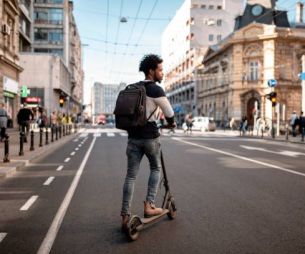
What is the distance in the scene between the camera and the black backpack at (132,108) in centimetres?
441

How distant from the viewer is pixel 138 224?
4395 millimetres

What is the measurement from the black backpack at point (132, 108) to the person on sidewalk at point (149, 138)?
0.11 meters

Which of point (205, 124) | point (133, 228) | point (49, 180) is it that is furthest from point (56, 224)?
point (205, 124)

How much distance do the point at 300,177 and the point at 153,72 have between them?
17.4ft

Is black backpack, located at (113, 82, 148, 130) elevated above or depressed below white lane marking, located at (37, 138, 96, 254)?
above

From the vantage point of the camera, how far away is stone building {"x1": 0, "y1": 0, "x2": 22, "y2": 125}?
2595 cm

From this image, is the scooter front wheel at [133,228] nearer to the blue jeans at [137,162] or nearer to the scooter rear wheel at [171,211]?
the blue jeans at [137,162]

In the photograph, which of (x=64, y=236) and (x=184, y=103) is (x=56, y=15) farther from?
(x=64, y=236)

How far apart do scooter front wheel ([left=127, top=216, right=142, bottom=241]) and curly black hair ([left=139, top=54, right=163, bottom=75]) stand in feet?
5.39

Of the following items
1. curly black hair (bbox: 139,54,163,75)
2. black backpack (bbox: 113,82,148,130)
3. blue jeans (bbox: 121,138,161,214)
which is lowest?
blue jeans (bbox: 121,138,161,214)

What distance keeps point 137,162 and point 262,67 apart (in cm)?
4924

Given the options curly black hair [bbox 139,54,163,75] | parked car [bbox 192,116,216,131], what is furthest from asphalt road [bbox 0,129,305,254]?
parked car [bbox 192,116,216,131]

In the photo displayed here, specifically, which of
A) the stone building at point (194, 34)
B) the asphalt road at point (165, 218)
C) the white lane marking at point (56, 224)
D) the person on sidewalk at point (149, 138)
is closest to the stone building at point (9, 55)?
the asphalt road at point (165, 218)

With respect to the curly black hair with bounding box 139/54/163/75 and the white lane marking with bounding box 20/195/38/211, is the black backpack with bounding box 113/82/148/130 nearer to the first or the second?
the curly black hair with bounding box 139/54/163/75
